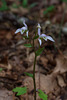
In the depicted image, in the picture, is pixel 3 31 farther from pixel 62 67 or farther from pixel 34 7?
pixel 34 7

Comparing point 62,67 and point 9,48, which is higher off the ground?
point 9,48

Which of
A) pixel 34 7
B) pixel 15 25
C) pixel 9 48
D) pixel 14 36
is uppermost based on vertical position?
pixel 34 7

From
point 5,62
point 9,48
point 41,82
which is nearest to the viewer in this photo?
point 41,82

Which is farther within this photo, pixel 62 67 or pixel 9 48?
pixel 9 48

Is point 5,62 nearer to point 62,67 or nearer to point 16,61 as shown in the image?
point 16,61

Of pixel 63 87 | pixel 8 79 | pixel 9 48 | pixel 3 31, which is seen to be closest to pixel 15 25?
pixel 3 31

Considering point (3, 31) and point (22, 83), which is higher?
point (3, 31)

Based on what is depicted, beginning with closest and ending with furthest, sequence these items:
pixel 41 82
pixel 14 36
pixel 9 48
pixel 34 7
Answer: pixel 41 82 → pixel 9 48 → pixel 14 36 → pixel 34 7

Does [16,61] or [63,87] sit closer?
[63,87]

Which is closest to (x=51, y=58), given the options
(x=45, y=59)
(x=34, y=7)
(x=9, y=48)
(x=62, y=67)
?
(x=45, y=59)
